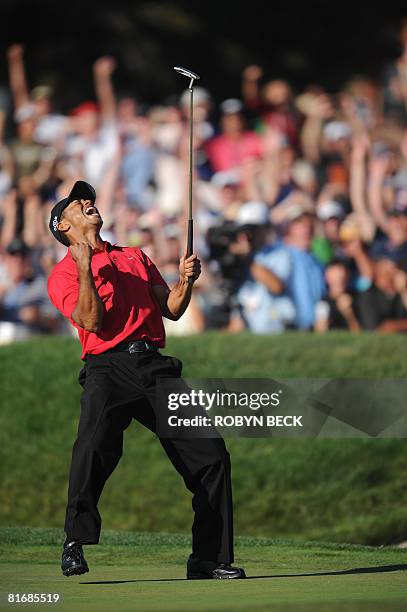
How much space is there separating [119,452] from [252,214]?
24.2 feet

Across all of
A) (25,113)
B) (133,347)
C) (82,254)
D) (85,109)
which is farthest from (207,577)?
(25,113)

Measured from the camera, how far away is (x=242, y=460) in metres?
11.4

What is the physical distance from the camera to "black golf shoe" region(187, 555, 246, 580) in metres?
5.96

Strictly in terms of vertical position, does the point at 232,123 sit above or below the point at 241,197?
above

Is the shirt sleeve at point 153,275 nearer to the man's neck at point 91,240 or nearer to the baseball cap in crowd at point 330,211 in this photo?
the man's neck at point 91,240

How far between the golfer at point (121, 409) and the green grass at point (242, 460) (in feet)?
13.8

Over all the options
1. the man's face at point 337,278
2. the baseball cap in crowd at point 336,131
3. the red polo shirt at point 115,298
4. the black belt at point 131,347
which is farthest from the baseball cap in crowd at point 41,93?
the black belt at point 131,347

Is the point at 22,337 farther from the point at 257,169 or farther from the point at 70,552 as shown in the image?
the point at 70,552

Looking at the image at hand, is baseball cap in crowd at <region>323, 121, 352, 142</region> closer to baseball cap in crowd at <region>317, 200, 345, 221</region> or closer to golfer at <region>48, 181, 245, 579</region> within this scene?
baseball cap in crowd at <region>317, 200, 345, 221</region>

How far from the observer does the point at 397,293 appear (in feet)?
41.0

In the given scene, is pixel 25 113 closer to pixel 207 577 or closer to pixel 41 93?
pixel 41 93

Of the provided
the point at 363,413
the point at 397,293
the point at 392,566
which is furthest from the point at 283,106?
the point at 392,566

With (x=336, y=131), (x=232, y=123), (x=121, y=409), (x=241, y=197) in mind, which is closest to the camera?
(x=121, y=409)

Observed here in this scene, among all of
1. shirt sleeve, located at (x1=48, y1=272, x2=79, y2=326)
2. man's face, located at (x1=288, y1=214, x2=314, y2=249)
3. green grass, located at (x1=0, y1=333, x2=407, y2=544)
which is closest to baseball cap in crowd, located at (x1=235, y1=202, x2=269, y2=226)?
man's face, located at (x1=288, y1=214, x2=314, y2=249)
